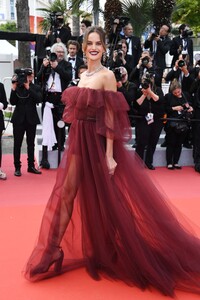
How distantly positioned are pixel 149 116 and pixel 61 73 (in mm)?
1558

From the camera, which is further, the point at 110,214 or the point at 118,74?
the point at 118,74

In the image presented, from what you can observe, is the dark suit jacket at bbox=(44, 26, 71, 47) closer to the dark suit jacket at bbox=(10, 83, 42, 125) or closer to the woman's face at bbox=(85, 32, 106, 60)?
the dark suit jacket at bbox=(10, 83, 42, 125)

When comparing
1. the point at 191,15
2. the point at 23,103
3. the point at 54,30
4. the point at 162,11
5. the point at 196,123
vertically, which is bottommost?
the point at 196,123

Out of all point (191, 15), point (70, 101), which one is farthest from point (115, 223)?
point (191, 15)

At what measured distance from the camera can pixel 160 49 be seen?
28.3ft

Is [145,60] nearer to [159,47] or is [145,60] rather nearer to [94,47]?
[159,47]

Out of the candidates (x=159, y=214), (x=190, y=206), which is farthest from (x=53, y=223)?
(x=190, y=206)

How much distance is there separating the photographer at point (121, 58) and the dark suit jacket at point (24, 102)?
4.82 ft

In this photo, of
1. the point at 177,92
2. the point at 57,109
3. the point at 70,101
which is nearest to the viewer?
the point at 70,101

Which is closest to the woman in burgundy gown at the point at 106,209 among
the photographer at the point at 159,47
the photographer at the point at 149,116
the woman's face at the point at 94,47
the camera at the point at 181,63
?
the woman's face at the point at 94,47

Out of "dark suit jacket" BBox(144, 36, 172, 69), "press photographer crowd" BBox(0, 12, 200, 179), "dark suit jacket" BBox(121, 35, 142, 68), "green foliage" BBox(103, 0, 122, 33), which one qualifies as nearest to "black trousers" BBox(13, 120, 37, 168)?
"press photographer crowd" BBox(0, 12, 200, 179)

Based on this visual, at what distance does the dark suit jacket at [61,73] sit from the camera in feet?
22.2

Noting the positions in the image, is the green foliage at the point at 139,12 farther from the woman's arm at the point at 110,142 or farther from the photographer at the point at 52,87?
the woman's arm at the point at 110,142

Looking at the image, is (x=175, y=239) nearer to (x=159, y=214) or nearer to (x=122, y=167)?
(x=159, y=214)
